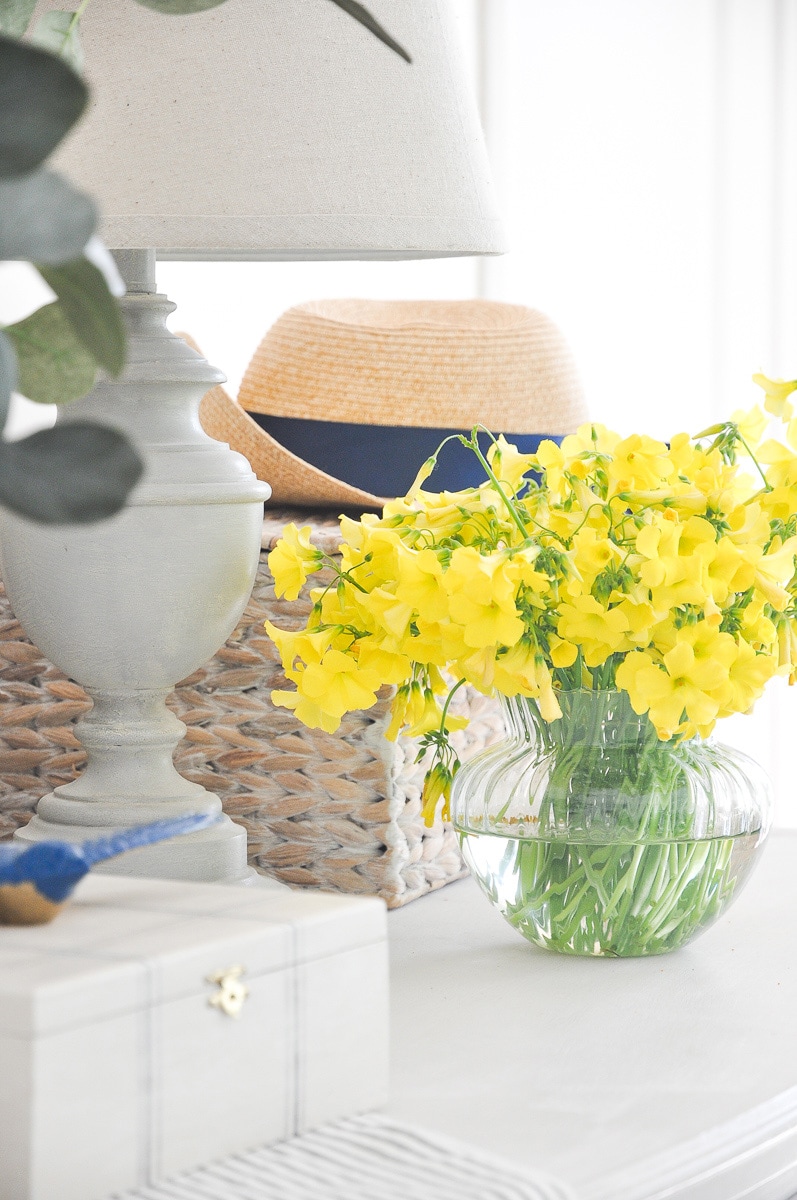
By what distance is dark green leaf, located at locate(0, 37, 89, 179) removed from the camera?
30cm

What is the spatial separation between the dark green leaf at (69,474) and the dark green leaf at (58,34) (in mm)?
323

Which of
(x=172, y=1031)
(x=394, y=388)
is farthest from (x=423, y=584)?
(x=394, y=388)

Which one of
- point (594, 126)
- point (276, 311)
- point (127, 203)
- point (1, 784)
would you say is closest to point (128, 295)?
point (127, 203)

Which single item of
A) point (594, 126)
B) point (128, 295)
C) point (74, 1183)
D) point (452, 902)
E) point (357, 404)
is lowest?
point (452, 902)

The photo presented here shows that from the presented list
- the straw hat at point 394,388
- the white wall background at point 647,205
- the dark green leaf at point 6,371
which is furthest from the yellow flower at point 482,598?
the white wall background at point 647,205

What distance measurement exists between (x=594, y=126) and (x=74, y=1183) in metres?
2.45

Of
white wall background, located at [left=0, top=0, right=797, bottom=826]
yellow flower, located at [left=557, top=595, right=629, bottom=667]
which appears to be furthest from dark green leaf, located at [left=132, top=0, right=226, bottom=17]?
white wall background, located at [left=0, top=0, right=797, bottom=826]

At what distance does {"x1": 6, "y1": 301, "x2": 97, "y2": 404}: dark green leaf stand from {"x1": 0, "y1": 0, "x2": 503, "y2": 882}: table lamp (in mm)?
131

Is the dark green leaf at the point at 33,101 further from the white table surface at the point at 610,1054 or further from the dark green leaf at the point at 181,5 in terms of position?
the white table surface at the point at 610,1054

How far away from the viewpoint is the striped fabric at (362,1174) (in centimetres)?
45

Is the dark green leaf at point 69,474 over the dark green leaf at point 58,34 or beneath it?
beneath

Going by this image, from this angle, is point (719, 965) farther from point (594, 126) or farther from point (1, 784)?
point (594, 126)

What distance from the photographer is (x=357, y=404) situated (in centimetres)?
121

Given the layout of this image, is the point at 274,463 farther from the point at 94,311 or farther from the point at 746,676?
the point at 94,311
